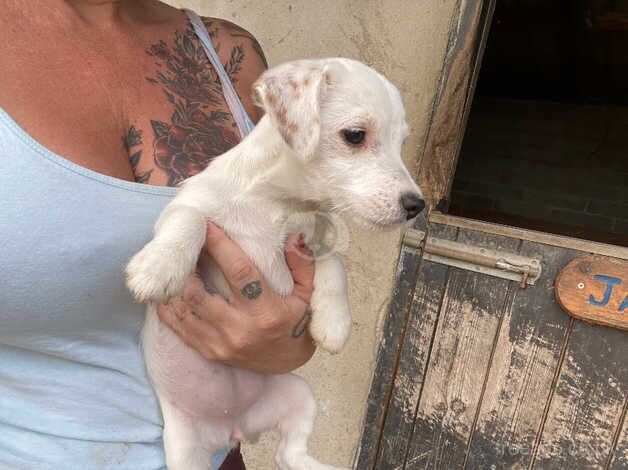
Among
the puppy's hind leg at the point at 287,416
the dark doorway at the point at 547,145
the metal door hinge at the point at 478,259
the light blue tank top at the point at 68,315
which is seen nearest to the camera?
the light blue tank top at the point at 68,315

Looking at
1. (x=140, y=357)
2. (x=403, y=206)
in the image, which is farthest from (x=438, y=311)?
(x=140, y=357)

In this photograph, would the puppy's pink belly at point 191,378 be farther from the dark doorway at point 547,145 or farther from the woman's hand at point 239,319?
the dark doorway at point 547,145

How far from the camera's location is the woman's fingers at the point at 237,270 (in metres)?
1.07

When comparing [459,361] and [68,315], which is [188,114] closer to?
[68,315]

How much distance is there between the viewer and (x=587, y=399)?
6.38 ft

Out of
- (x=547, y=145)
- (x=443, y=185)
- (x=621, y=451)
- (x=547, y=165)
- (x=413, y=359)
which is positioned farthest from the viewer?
(x=547, y=145)

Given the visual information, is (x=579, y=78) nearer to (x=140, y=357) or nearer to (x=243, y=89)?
(x=243, y=89)

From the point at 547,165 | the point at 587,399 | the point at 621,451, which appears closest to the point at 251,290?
the point at 587,399

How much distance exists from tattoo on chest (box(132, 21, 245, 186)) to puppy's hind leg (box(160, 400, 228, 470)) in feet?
1.67

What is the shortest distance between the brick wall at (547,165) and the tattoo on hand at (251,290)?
20.1 feet

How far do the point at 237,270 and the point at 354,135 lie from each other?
363 mm

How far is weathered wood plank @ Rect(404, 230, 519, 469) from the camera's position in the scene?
208cm


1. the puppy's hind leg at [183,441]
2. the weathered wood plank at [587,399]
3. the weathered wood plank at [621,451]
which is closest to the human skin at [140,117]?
the puppy's hind leg at [183,441]

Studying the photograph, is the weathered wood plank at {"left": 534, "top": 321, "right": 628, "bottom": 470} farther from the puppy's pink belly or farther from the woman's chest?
the woman's chest
